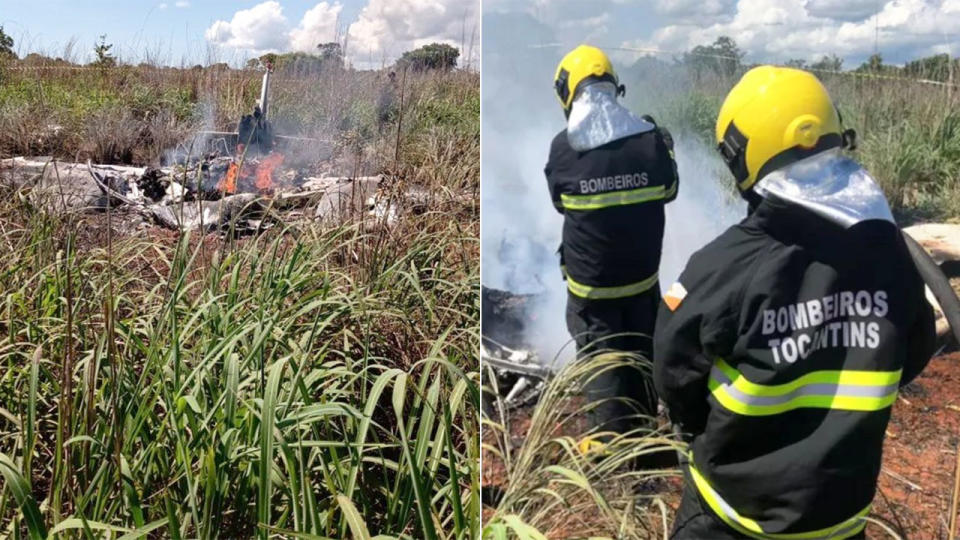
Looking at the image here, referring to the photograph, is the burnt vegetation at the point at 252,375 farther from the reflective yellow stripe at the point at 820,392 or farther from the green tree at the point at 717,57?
the green tree at the point at 717,57

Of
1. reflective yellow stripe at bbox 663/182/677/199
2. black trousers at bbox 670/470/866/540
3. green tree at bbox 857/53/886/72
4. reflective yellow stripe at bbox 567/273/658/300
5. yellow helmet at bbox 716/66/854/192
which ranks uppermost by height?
green tree at bbox 857/53/886/72

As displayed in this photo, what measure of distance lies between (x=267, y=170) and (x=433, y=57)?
1.82 meters

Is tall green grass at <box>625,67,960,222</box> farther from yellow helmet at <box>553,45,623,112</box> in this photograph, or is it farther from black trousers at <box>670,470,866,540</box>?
black trousers at <box>670,470,866,540</box>

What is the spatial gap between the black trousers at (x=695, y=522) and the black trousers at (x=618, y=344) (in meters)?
0.23

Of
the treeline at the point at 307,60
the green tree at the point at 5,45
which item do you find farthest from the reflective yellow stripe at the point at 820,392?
the green tree at the point at 5,45

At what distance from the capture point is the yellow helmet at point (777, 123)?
1.56 metres

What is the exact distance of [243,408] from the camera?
206 cm

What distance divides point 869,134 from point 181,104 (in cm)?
767

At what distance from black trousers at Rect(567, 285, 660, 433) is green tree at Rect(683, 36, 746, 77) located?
0.50 metres

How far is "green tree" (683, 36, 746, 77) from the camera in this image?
5.80 ft

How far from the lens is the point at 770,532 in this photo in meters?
1.80

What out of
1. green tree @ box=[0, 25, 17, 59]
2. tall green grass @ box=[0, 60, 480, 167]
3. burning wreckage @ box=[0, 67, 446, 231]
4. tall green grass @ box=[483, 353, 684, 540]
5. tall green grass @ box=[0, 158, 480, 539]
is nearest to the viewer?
tall green grass @ box=[0, 158, 480, 539]

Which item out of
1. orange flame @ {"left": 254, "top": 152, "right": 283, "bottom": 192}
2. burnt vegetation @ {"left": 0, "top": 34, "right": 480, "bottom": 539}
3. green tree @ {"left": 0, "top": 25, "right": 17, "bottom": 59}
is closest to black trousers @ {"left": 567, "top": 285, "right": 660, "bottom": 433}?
burnt vegetation @ {"left": 0, "top": 34, "right": 480, "bottom": 539}

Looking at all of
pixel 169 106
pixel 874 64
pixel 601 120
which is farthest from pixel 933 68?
pixel 169 106
